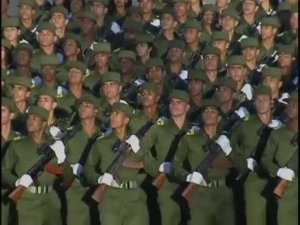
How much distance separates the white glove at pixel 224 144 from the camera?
1025 cm

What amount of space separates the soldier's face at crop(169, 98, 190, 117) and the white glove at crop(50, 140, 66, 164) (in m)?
0.95

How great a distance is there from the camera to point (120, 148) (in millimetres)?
10297

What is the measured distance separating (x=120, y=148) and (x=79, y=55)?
1.91m

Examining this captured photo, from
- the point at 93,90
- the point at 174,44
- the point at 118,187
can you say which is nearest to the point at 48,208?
the point at 118,187

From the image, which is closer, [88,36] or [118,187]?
[118,187]

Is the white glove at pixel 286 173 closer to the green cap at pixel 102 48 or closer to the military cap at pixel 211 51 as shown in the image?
the military cap at pixel 211 51

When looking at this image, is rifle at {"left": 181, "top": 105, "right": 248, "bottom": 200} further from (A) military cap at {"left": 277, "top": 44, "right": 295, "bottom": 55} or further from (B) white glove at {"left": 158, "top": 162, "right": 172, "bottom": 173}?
(A) military cap at {"left": 277, "top": 44, "right": 295, "bottom": 55}

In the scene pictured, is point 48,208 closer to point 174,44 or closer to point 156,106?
point 156,106

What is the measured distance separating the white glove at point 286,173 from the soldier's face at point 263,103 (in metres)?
0.56

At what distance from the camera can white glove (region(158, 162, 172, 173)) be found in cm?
1037

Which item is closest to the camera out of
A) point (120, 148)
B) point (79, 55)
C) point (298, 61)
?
point (120, 148)

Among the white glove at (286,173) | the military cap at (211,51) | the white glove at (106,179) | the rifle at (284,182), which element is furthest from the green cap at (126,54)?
the white glove at (286,173)

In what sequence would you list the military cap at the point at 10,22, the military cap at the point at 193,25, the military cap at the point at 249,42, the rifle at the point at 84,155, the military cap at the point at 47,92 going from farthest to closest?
the military cap at the point at 10,22 < the military cap at the point at 193,25 < the military cap at the point at 249,42 < the military cap at the point at 47,92 < the rifle at the point at 84,155

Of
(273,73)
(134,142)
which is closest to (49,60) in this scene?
(134,142)
